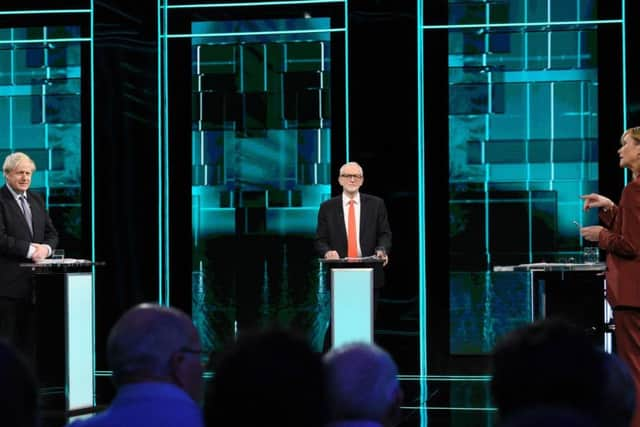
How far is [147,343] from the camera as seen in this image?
6.16ft

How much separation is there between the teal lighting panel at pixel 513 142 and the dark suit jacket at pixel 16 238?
291 centimetres

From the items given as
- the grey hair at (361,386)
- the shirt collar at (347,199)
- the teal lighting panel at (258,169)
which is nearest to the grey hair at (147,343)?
the grey hair at (361,386)

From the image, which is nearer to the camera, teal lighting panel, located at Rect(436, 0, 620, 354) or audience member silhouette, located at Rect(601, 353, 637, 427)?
audience member silhouette, located at Rect(601, 353, 637, 427)

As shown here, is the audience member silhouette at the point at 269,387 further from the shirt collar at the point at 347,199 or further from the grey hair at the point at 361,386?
the shirt collar at the point at 347,199

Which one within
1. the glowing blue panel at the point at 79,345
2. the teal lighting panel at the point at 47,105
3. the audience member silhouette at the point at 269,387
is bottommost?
the glowing blue panel at the point at 79,345

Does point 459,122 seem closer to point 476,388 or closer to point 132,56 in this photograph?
point 476,388

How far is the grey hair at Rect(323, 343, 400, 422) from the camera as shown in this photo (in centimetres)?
163

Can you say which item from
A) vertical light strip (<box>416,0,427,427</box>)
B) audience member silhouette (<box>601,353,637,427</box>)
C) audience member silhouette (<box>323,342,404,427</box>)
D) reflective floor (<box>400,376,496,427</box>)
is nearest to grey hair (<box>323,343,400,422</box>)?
audience member silhouette (<box>323,342,404,427</box>)

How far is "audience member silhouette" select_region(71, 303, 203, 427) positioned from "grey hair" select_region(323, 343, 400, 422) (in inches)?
11.0

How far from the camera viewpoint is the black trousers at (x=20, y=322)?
5.66m

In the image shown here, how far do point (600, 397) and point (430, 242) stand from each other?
5928 millimetres

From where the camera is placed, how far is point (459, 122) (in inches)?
294

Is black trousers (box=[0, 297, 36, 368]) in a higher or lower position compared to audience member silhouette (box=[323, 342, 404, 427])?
lower

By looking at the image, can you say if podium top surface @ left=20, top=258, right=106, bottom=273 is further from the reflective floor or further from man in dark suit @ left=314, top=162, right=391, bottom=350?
the reflective floor
